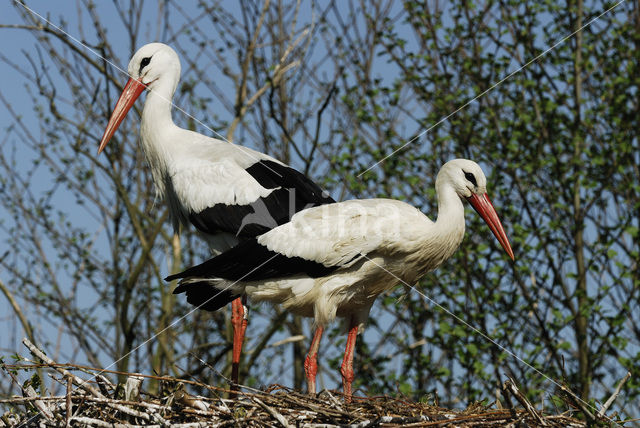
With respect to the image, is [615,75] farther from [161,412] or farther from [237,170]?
[161,412]

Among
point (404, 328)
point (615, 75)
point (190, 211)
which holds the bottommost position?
point (190, 211)

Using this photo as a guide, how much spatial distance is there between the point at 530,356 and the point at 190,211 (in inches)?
129

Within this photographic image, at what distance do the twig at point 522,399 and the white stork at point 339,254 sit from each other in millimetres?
1115

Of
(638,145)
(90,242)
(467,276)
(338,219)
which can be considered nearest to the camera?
Result: (338,219)

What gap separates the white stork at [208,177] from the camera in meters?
4.95

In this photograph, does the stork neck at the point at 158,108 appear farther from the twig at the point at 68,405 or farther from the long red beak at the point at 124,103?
the twig at the point at 68,405

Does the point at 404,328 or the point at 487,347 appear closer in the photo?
the point at 487,347

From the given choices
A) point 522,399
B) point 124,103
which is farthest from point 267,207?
point 522,399

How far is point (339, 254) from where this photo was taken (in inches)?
177

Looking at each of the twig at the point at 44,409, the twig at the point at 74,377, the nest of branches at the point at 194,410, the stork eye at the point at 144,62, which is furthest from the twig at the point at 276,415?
the stork eye at the point at 144,62

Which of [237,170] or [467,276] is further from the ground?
[467,276]

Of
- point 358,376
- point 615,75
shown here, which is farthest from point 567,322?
point 615,75

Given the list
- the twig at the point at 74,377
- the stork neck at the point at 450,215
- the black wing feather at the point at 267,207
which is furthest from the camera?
the black wing feather at the point at 267,207

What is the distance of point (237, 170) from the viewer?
5121 mm
